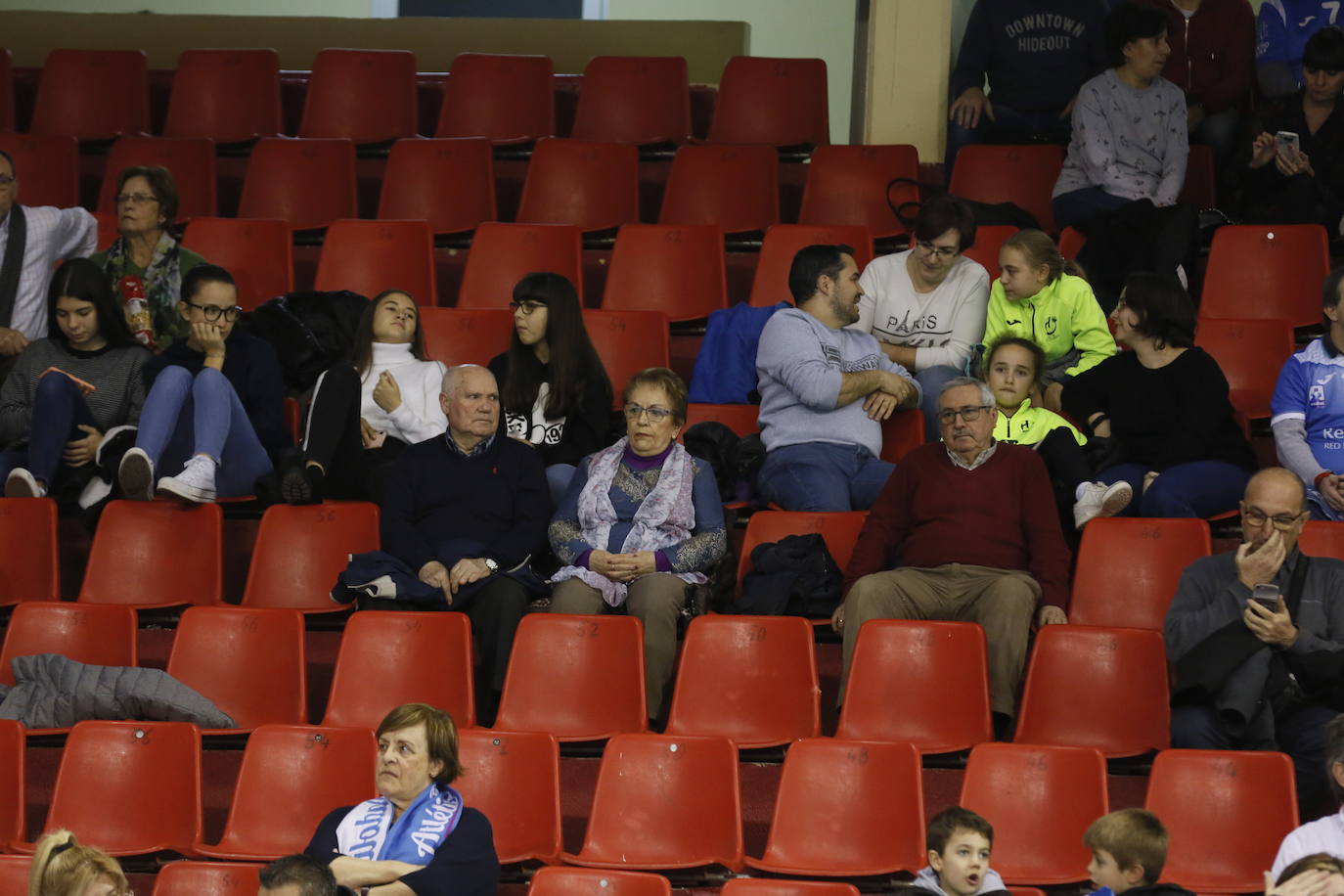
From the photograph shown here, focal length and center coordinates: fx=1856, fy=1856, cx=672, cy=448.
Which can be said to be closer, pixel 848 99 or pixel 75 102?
pixel 75 102

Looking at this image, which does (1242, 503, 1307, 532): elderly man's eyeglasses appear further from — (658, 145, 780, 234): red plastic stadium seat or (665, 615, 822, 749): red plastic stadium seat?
(658, 145, 780, 234): red plastic stadium seat

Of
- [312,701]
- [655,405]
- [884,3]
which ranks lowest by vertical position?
[312,701]

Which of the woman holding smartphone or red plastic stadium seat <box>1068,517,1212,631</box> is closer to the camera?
red plastic stadium seat <box>1068,517,1212,631</box>

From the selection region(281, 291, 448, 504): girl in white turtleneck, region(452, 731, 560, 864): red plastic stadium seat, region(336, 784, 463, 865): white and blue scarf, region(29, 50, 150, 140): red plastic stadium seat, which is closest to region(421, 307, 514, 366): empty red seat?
region(281, 291, 448, 504): girl in white turtleneck

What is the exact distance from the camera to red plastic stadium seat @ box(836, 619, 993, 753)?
3.92m

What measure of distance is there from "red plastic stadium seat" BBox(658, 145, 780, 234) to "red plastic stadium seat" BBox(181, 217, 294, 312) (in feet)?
3.99

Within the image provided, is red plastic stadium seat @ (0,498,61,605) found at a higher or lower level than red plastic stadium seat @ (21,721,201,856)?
higher

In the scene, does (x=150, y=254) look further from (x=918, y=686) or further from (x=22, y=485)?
(x=918, y=686)

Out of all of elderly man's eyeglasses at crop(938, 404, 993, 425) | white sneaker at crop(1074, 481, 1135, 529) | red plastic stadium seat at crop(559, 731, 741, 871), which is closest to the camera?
red plastic stadium seat at crop(559, 731, 741, 871)

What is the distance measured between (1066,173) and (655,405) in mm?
2040

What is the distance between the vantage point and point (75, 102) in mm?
6875

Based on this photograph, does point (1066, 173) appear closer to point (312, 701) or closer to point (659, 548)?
point (659, 548)

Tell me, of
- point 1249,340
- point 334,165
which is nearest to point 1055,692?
point 1249,340

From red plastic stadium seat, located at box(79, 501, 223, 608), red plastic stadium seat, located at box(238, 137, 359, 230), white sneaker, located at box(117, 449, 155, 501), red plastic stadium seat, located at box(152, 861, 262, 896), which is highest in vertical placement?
red plastic stadium seat, located at box(238, 137, 359, 230)
